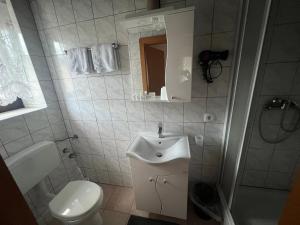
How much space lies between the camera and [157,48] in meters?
1.26

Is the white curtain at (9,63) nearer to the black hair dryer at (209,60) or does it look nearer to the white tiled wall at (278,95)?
the black hair dryer at (209,60)

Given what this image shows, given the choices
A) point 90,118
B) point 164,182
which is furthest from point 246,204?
point 90,118

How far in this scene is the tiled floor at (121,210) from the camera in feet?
4.77

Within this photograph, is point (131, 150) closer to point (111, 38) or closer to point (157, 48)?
point (157, 48)

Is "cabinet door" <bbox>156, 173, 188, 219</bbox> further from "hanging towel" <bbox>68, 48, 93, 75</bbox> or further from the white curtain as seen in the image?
the white curtain

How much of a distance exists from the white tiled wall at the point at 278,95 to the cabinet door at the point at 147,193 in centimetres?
106

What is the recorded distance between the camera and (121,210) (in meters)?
1.62

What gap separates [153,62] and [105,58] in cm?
45

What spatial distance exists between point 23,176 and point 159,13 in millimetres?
1695

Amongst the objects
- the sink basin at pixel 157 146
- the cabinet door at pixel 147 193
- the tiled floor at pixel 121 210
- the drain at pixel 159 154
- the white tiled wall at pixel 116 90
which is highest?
the white tiled wall at pixel 116 90

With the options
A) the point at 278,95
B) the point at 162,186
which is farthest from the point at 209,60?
the point at 162,186

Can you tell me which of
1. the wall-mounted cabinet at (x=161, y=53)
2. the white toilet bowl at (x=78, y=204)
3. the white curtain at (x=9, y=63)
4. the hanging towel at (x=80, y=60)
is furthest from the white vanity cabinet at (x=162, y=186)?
the white curtain at (x=9, y=63)

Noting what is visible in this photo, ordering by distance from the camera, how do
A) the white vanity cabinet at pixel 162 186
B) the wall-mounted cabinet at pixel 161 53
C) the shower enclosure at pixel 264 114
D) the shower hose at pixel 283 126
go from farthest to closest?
1. the shower hose at pixel 283 126
2. the white vanity cabinet at pixel 162 186
3. the wall-mounted cabinet at pixel 161 53
4. the shower enclosure at pixel 264 114

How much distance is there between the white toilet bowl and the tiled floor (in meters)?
0.22
